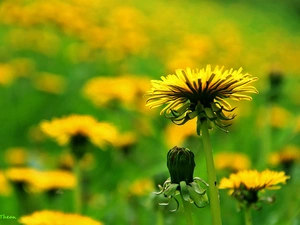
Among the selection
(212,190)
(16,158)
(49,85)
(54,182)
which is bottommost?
(212,190)

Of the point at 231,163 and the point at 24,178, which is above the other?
the point at 231,163

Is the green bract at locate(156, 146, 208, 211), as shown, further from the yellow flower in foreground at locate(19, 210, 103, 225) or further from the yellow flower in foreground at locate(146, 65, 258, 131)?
the yellow flower in foreground at locate(19, 210, 103, 225)

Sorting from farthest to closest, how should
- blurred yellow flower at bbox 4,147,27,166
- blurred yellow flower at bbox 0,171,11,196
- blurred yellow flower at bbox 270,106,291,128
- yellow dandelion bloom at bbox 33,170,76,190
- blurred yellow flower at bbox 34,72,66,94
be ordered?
blurred yellow flower at bbox 34,72,66,94 < blurred yellow flower at bbox 270,106,291,128 < blurred yellow flower at bbox 4,147,27,166 < blurred yellow flower at bbox 0,171,11,196 < yellow dandelion bloom at bbox 33,170,76,190

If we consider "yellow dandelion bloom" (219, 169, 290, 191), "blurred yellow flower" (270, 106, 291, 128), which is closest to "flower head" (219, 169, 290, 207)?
"yellow dandelion bloom" (219, 169, 290, 191)

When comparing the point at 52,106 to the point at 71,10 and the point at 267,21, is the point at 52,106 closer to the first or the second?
the point at 71,10

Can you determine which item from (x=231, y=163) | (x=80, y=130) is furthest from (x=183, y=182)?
(x=231, y=163)

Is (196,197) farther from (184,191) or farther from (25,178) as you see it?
(25,178)

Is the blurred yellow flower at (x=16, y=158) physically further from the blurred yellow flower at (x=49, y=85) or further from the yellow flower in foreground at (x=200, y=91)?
the yellow flower in foreground at (x=200, y=91)
